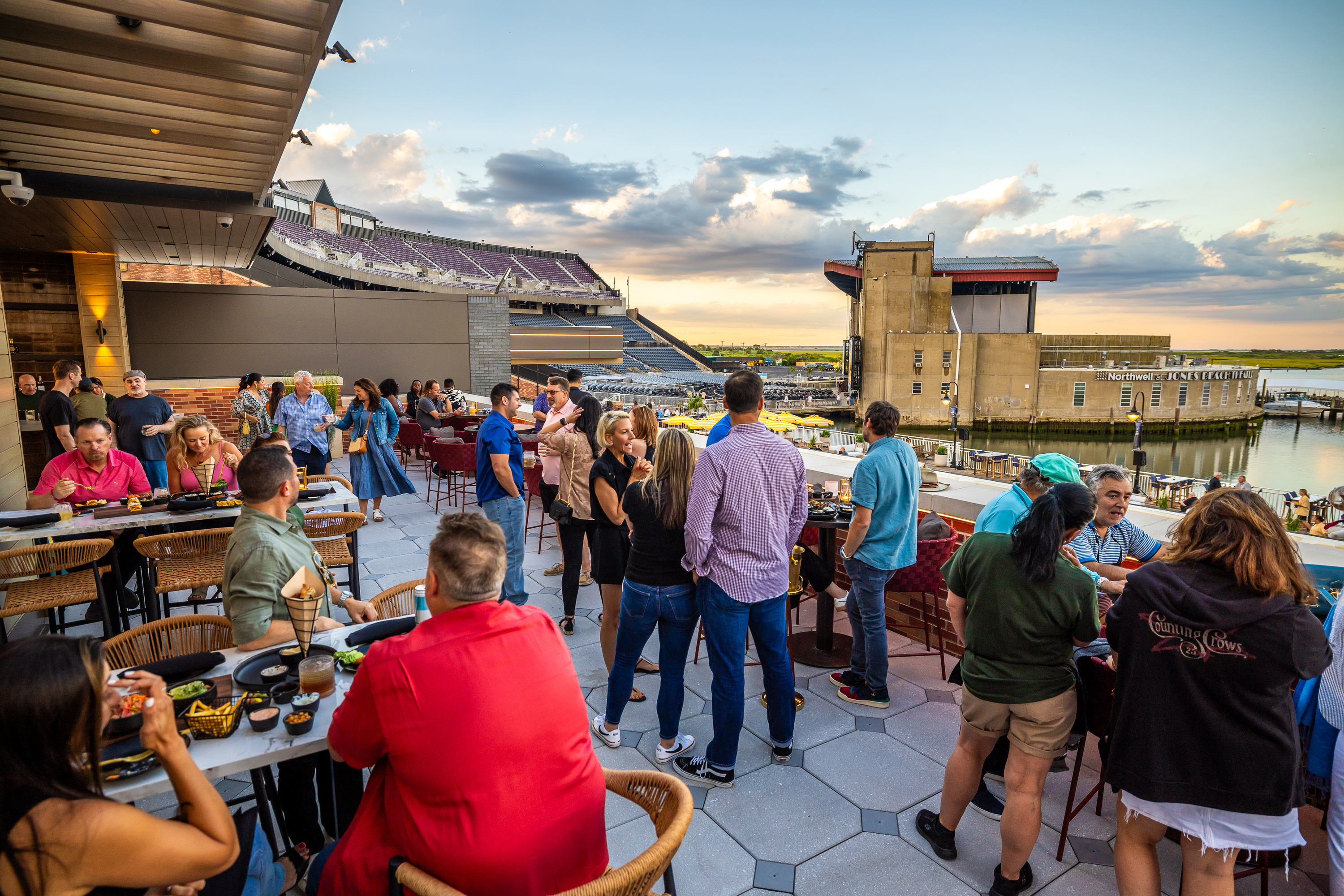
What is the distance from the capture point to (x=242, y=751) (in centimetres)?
170

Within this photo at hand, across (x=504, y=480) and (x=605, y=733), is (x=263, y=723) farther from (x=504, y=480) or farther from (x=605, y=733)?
(x=504, y=480)

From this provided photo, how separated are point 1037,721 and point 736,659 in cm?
119

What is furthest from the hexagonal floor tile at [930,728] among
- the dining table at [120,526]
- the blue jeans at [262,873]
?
the dining table at [120,526]

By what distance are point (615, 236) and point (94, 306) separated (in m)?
66.6

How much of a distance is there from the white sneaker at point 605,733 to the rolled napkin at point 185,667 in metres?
1.77

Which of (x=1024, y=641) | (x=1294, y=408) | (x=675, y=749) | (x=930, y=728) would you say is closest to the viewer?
(x=1024, y=641)

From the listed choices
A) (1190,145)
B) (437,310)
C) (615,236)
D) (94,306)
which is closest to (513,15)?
(437,310)

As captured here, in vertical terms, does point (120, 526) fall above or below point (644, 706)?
above

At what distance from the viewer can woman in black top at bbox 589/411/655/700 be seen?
3.46 m

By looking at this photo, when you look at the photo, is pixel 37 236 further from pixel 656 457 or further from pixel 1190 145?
pixel 1190 145

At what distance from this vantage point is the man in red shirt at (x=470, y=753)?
4.50 feet

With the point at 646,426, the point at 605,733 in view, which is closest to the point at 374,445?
the point at 646,426

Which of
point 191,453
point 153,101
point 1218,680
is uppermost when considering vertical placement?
point 153,101

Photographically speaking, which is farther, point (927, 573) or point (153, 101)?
point (153, 101)
